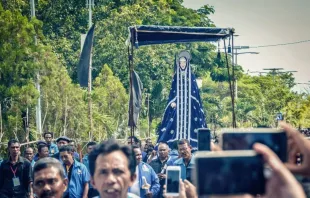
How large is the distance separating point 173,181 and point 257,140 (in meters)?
1.90

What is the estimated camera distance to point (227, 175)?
230 centimetres

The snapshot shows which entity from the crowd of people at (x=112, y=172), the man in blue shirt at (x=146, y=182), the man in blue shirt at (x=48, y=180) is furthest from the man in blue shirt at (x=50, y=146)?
the man in blue shirt at (x=48, y=180)

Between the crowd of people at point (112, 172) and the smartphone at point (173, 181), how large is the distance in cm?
4

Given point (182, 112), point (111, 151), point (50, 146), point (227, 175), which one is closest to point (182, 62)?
point (182, 112)

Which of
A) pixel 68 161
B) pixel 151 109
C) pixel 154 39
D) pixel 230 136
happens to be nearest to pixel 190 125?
pixel 154 39

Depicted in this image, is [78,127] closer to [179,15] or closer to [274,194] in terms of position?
[179,15]

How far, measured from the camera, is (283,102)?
6166cm

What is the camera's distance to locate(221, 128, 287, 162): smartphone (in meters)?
2.55

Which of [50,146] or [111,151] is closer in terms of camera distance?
[111,151]

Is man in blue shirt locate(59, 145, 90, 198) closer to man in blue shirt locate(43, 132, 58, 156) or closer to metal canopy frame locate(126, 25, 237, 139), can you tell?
man in blue shirt locate(43, 132, 58, 156)

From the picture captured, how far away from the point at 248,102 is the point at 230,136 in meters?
59.8

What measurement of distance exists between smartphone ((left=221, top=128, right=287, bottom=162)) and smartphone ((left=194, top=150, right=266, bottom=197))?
0.26 m

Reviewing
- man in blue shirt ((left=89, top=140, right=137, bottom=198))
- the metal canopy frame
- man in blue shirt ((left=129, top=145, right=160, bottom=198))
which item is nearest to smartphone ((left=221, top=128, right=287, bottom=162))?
man in blue shirt ((left=89, top=140, right=137, bottom=198))

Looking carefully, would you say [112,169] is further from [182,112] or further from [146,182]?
[182,112]
